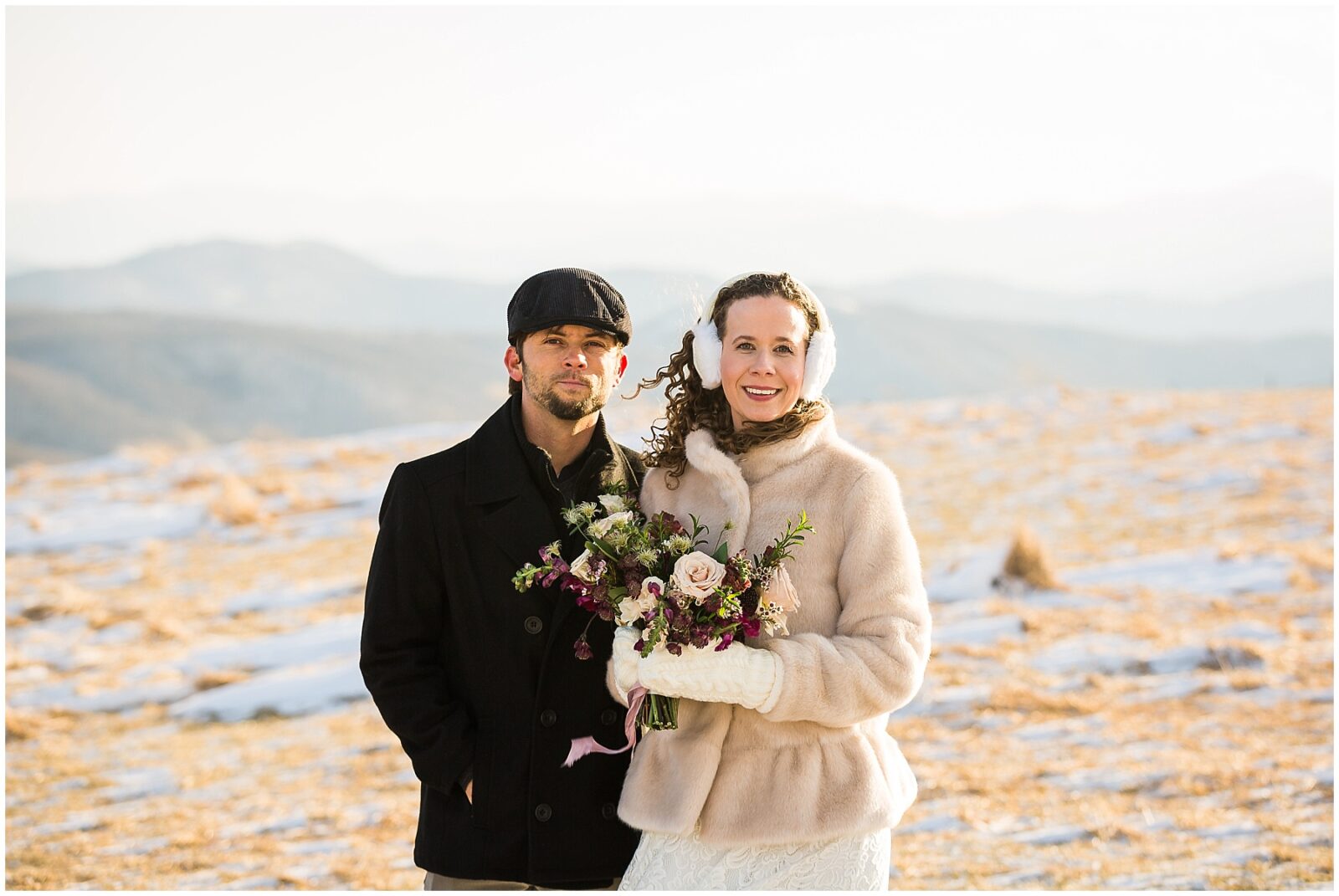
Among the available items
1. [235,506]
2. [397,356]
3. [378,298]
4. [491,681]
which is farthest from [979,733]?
[378,298]

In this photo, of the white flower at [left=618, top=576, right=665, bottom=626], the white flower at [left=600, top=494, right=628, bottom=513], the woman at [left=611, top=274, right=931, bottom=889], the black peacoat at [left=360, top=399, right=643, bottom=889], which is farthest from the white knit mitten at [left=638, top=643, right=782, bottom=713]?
the black peacoat at [left=360, top=399, right=643, bottom=889]

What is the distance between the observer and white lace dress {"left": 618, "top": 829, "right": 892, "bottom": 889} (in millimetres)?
3137

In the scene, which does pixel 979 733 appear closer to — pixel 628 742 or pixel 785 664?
pixel 628 742

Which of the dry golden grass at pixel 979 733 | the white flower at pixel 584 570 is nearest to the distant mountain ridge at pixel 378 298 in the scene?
the dry golden grass at pixel 979 733

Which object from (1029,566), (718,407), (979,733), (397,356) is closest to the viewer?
(718,407)

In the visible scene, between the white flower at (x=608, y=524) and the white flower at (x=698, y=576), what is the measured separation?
23cm

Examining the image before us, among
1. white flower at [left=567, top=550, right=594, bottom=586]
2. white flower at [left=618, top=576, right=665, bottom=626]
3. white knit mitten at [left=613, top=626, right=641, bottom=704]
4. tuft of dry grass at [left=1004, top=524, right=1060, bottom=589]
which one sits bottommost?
tuft of dry grass at [left=1004, top=524, right=1060, bottom=589]

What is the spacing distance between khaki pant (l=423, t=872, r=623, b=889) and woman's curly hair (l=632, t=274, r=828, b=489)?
1.13m

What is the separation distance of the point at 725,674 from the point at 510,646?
78 centimetres

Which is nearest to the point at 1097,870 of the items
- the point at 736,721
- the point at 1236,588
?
the point at 736,721

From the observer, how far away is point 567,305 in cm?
349

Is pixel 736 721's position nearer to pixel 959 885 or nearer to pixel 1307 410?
pixel 959 885

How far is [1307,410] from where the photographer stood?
59.1 ft

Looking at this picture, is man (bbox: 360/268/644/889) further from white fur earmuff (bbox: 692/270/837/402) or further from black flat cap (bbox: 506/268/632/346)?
white fur earmuff (bbox: 692/270/837/402)
